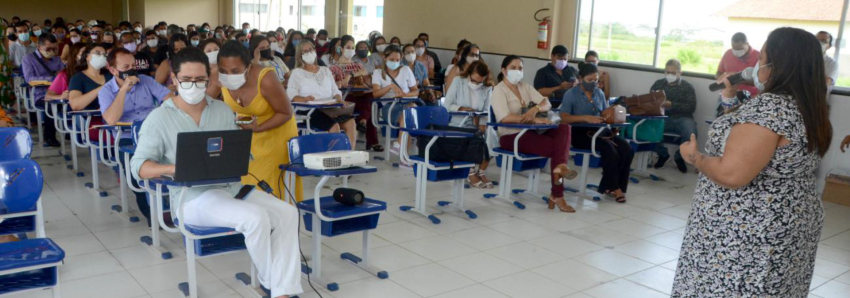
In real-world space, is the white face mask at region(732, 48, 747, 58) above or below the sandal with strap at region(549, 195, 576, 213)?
above

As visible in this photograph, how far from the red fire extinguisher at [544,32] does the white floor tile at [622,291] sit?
5.66 meters

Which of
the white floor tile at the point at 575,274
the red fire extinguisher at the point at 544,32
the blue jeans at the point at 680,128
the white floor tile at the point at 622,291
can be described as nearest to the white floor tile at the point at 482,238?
the white floor tile at the point at 575,274

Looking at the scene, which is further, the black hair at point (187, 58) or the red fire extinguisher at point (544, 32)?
the red fire extinguisher at point (544, 32)

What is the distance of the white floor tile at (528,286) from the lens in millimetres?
3604

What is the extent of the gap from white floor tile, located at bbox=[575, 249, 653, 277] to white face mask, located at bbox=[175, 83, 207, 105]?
2.45 m

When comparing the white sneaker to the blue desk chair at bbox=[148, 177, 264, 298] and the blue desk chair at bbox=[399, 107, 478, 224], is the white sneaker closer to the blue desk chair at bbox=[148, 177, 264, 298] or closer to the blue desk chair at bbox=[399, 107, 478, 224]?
Result: the blue desk chair at bbox=[399, 107, 478, 224]

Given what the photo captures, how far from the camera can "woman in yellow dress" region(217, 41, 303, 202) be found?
354 cm

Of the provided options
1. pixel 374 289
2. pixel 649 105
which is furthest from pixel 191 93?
pixel 649 105

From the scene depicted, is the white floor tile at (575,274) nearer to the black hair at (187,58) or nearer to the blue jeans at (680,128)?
the black hair at (187,58)

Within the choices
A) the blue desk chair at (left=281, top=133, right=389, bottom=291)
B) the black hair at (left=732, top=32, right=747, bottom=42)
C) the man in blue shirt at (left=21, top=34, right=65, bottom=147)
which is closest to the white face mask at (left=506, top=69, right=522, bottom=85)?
the blue desk chair at (left=281, top=133, right=389, bottom=291)

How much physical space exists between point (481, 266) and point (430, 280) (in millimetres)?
413

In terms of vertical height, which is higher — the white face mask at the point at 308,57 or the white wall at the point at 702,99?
the white face mask at the point at 308,57

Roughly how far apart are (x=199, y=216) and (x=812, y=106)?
238cm

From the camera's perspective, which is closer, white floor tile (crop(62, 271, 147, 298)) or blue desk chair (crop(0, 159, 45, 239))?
blue desk chair (crop(0, 159, 45, 239))
